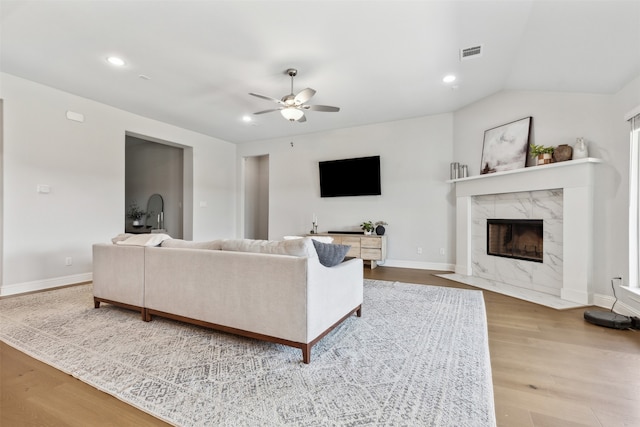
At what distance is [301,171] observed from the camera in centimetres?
643

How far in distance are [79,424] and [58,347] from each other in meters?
1.09

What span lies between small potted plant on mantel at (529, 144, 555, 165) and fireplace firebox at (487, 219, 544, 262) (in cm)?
77

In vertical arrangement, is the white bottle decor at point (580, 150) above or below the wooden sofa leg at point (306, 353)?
above

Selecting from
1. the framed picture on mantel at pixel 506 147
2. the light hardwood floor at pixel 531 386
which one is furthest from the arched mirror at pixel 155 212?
the framed picture on mantel at pixel 506 147

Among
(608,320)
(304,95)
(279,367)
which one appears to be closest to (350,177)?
(304,95)

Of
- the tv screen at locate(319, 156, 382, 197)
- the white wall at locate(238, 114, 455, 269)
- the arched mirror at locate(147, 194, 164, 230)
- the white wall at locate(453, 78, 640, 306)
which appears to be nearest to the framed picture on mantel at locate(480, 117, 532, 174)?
the white wall at locate(453, 78, 640, 306)

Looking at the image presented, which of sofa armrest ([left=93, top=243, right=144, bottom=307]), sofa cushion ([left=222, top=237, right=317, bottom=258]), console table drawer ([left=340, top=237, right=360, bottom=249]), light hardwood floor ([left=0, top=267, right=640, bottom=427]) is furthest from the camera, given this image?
console table drawer ([left=340, top=237, right=360, bottom=249])

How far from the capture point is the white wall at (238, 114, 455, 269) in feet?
16.6

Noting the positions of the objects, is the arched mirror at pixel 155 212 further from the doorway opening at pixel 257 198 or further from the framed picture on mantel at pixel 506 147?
the framed picture on mantel at pixel 506 147

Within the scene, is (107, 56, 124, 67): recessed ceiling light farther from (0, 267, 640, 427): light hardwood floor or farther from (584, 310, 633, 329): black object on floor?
(584, 310, 633, 329): black object on floor

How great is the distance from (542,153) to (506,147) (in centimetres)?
58

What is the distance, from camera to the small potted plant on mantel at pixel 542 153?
3.52 m

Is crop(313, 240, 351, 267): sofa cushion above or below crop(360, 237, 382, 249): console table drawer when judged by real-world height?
above

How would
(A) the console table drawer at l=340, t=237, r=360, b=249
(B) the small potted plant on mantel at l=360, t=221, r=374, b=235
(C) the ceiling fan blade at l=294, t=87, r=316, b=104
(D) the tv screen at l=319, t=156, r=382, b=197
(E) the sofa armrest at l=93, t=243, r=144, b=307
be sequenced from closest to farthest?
(E) the sofa armrest at l=93, t=243, r=144, b=307, (C) the ceiling fan blade at l=294, t=87, r=316, b=104, (A) the console table drawer at l=340, t=237, r=360, b=249, (B) the small potted plant on mantel at l=360, t=221, r=374, b=235, (D) the tv screen at l=319, t=156, r=382, b=197
